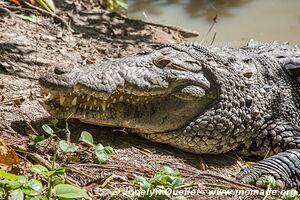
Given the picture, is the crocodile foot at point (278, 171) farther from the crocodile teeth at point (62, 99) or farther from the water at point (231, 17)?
the water at point (231, 17)

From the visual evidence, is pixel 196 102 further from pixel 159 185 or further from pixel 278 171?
pixel 159 185

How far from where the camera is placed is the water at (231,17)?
884 cm

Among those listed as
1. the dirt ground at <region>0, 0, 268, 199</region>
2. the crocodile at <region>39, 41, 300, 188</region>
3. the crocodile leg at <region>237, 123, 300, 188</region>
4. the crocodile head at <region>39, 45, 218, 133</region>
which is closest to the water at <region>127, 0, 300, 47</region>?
the dirt ground at <region>0, 0, 268, 199</region>

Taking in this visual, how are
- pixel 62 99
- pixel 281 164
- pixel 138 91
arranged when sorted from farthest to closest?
pixel 281 164 < pixel 138 91 < pixel 62 99

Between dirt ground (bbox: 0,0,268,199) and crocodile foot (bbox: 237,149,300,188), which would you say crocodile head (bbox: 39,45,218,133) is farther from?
crocodile foot (bbox: 237,149,300,188)

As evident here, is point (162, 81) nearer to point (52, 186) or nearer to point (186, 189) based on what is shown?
point (186, 189)

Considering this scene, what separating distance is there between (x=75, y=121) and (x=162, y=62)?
2.56 feet

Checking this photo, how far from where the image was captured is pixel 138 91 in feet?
13.8

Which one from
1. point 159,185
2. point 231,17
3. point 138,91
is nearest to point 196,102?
point 138,91

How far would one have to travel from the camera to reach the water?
29.0ft

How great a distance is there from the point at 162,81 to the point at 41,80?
899mm

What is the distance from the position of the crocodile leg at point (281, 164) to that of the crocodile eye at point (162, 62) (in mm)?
967

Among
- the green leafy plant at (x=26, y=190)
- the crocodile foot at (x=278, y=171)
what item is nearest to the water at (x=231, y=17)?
the crocodile foot at (x=278, y=171)

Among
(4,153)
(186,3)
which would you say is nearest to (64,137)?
(4,153)
